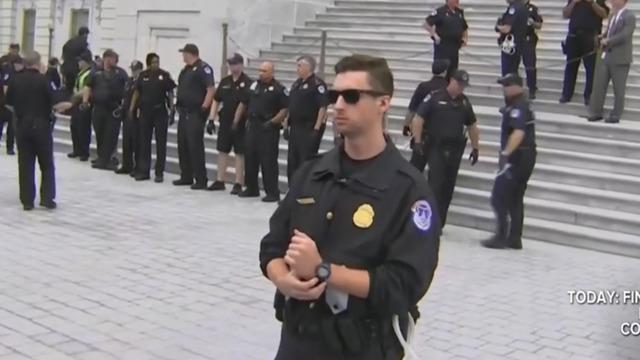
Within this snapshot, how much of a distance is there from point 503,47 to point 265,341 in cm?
874

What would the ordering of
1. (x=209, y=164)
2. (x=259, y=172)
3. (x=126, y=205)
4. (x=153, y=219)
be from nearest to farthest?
1. (x=153, y=219)
2. (x=126, y=205)
3. (x=259, y=172)
4. (x=209, y=164)

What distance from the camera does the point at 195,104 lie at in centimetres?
1283

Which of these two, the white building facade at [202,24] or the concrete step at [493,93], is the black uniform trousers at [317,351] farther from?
the white building facade at [202,24]

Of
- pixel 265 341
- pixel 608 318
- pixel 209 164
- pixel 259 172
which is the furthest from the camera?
pixel 209 164

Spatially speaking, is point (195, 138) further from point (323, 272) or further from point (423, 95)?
point (323, 272)

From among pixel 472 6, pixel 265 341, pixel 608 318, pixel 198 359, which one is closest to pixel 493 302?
pixel 608 318

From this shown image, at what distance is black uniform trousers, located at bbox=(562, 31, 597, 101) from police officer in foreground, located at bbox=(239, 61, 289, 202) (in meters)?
4.43

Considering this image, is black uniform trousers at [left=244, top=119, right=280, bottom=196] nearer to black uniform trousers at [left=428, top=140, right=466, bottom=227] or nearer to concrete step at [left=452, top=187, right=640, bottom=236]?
concrete step at [left=452, top=187, right=640, bottom=236]

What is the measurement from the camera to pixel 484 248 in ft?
30.9

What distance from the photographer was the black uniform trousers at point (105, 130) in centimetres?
1457

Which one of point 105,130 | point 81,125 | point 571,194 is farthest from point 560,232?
point 81,125

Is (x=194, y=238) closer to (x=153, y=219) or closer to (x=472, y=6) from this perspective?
(x=153, y=219)

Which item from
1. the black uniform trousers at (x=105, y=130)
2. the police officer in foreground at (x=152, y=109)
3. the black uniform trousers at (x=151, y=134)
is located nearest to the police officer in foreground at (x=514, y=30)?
the police officer in foreground at (x=152, y=109)

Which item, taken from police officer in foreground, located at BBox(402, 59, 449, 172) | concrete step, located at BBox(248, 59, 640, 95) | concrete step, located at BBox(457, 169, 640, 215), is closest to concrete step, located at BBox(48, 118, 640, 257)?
concrete step, located at BBox(457, 169, 640, 215)
